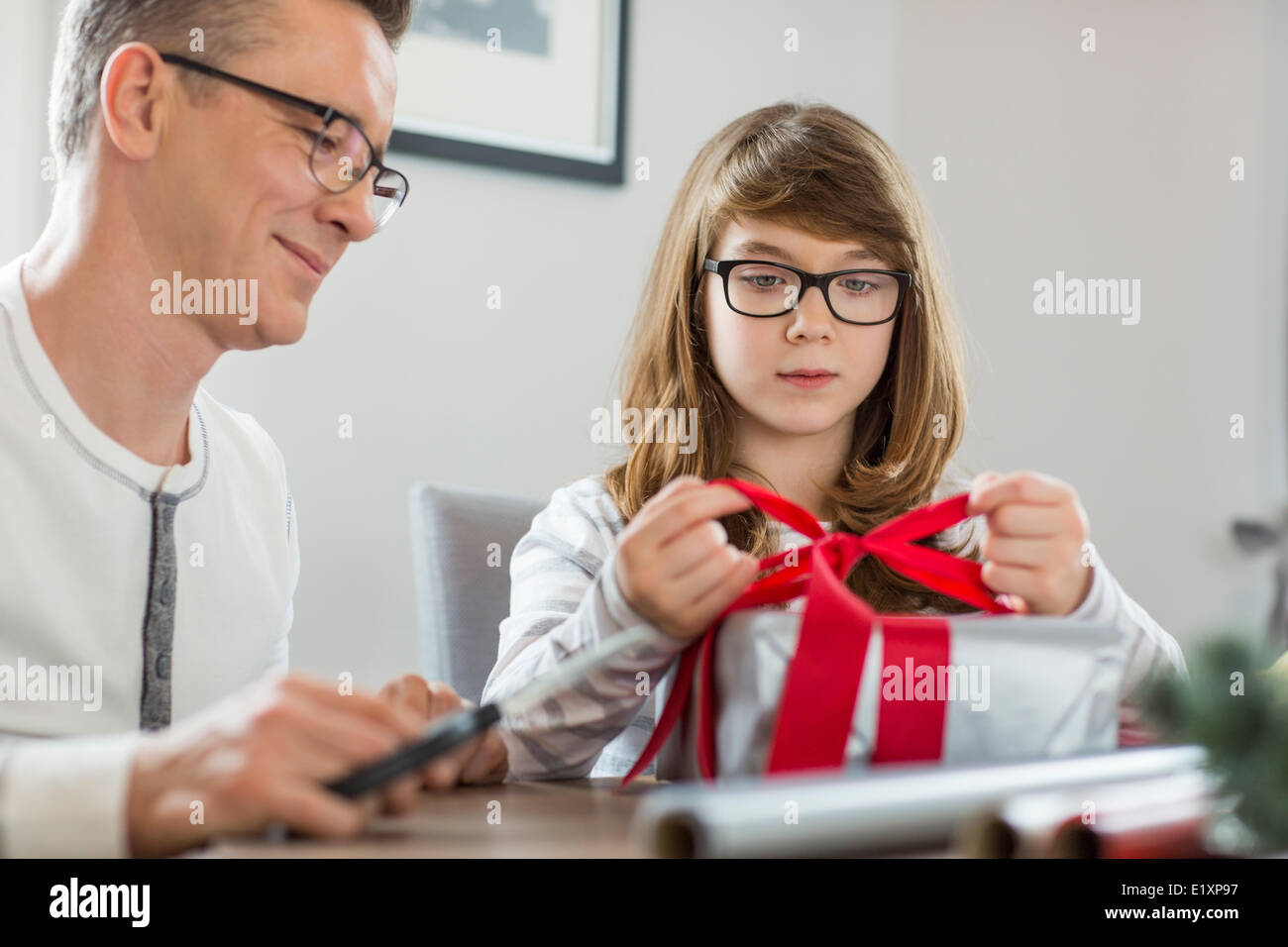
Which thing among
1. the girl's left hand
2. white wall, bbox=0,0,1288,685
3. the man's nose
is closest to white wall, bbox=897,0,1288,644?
white wall, bbox=0,0,1288,685

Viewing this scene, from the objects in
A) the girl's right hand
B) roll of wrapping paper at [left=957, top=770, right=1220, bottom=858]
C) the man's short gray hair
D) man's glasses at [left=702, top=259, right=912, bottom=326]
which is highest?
the man's short gray hair

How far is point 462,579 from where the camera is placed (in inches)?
58.8

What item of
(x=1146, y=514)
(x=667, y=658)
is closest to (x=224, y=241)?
(x=667, y=658)

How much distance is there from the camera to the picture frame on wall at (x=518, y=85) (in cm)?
190

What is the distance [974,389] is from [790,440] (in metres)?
1.14

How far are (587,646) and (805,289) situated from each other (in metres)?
0.46

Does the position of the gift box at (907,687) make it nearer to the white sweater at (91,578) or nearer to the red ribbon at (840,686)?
the red ribbon at (840,686)

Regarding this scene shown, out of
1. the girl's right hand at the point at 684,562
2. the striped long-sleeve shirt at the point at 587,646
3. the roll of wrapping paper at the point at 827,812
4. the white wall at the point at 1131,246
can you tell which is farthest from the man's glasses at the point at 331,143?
the white wall at the point at 1131,246

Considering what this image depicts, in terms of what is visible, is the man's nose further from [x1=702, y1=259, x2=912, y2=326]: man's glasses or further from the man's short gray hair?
[x1=702, y1=259, x2=912, y2=326]: man's glasses

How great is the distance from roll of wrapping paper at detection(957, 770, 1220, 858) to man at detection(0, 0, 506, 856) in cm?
47

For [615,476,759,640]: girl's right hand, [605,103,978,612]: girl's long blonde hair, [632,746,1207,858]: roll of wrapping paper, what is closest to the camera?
[632,746,1207,858]: roll of wrapping paper

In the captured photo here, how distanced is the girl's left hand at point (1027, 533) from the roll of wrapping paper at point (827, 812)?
273 mm

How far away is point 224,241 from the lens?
1.02 metres

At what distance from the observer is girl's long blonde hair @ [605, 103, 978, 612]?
118cm
